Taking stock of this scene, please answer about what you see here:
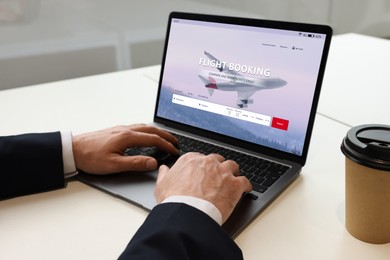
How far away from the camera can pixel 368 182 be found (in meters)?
0.58

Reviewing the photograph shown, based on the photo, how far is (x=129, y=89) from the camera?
146cm

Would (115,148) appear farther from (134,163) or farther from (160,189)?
(160,189)

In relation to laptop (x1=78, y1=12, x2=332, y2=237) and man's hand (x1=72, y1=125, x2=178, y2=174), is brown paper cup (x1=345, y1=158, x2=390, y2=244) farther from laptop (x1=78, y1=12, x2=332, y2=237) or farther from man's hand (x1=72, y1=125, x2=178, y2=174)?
man's hand (x1=72, y1=125, x2=178, y2=174)

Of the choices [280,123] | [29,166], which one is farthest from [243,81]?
[29,166]

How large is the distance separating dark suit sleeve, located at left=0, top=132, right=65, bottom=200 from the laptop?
0.07 metres

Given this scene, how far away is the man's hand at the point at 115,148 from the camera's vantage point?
0.83 metres

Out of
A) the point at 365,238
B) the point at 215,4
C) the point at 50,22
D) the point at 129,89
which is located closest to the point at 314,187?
the point at 365,238

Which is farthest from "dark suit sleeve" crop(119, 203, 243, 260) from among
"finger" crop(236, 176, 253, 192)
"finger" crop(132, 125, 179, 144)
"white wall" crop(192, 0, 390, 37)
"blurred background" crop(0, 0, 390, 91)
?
"white wall" crop(192, 0, 390, 37)

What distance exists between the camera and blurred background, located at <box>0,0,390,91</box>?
1883mm

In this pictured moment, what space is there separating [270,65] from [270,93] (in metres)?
0.06

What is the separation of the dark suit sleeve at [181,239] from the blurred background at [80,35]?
1591mm

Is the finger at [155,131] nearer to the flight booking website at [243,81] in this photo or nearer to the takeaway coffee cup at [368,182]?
the flight booking website at [243,81]

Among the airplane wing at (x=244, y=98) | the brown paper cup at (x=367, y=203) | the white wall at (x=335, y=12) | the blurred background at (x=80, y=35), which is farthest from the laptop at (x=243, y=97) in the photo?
the white wall at (x=335, y=12)

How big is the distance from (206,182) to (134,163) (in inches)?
7.9
